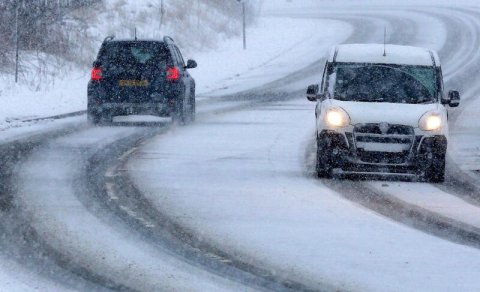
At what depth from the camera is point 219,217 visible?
11.9 m

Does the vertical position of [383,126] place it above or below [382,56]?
below

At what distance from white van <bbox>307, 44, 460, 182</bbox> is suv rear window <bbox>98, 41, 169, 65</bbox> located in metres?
7.21

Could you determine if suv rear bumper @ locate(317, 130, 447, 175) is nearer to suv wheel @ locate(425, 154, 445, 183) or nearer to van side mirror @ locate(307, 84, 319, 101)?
suv wheel @ locate(425, 154, 445, 183)

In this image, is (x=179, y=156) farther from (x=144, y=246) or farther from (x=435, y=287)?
(x=435, y=287)

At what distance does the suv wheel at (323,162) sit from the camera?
600 inches

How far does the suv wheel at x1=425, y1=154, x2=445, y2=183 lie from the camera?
50.1 feet

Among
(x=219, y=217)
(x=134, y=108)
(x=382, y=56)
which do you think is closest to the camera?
(x=219, y=217)

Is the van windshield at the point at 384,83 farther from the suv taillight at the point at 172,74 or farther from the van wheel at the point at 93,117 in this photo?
the van wheel at the point at 93,117

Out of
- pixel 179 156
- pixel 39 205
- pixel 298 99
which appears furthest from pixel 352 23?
pixel 39 205

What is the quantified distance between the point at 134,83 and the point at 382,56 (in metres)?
7.21

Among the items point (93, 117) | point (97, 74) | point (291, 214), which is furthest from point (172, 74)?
point (291, 214)

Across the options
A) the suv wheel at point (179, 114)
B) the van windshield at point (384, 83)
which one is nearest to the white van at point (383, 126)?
the van windshield at point (384, 83)

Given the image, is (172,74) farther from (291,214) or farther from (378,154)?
(291,214)

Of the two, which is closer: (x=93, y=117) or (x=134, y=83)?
(x=134, y=83)
